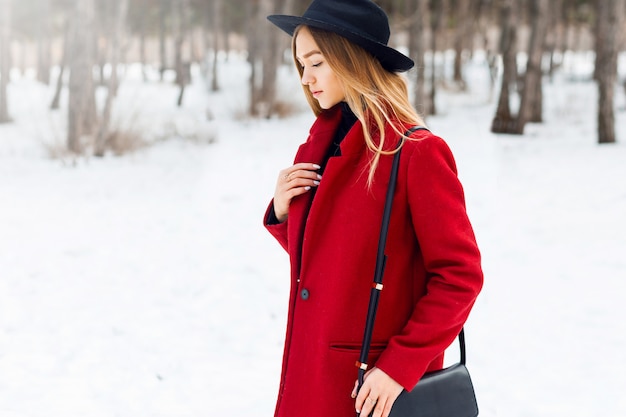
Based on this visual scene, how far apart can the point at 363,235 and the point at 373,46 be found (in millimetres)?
471

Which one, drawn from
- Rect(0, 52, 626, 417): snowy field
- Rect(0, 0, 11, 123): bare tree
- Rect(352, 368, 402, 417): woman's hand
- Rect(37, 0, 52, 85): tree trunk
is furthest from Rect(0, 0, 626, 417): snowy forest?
Rect(37, 0, 52, 85): tree trunk

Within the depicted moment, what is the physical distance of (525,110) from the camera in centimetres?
1355

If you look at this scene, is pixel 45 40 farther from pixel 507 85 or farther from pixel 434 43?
pixel 507 85

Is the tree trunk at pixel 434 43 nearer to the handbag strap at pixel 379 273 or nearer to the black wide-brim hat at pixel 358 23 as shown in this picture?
the black wide-brim hat at pixel 358 23

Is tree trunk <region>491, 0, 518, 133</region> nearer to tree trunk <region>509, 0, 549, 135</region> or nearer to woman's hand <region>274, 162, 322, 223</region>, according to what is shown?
tree trunk <region>509, 0, 549, 135</region>

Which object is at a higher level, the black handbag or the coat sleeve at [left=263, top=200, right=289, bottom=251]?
the coat sleeve at [left=263, top=200, right=289, bottom=251]

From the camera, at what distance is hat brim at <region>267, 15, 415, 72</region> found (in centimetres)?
157

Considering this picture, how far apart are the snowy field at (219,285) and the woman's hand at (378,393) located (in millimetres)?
2485

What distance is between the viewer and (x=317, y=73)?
1643mm

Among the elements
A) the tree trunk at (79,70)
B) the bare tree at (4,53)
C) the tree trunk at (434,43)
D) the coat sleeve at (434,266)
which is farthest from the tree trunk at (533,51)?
the coat sleeve at (434,266)

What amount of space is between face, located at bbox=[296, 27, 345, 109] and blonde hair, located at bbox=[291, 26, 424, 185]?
22mm

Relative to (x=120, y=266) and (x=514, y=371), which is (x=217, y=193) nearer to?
(x=120, y=266)

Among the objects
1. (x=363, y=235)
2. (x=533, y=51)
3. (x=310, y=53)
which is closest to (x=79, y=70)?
(x=533, y=51)

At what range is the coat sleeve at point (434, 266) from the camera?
4.84ft
